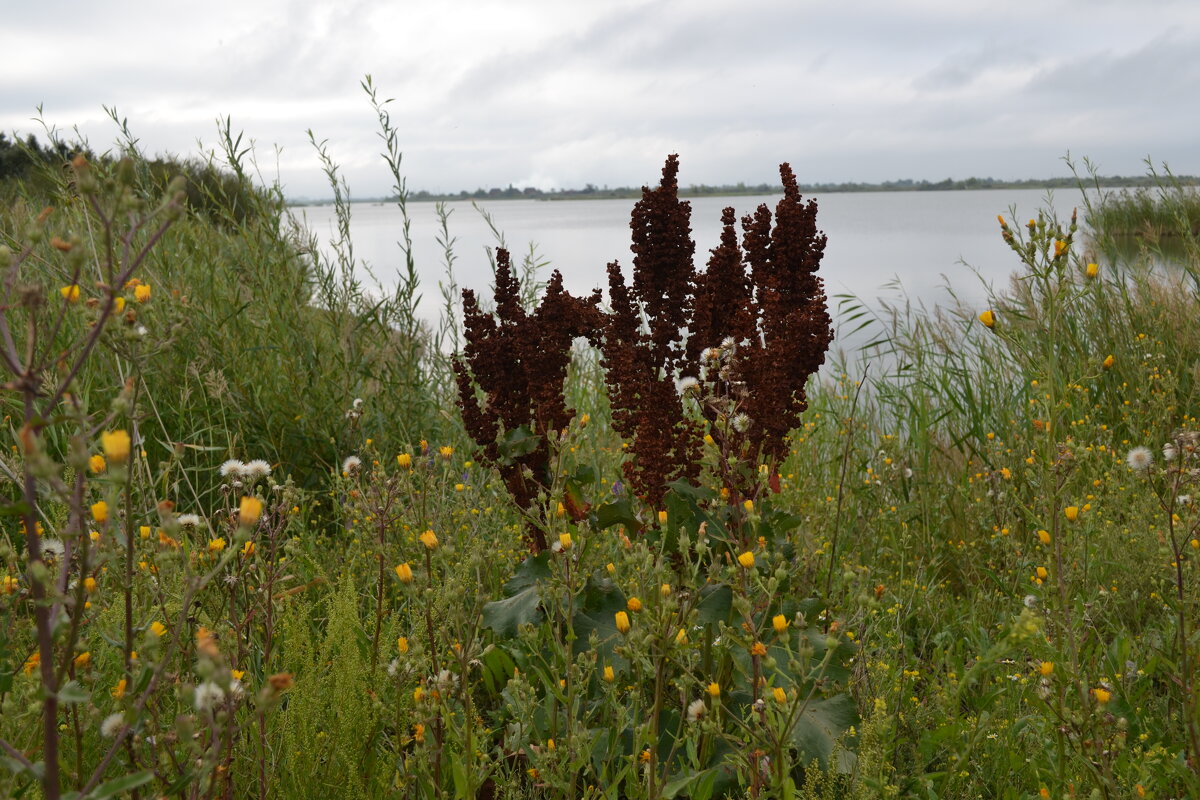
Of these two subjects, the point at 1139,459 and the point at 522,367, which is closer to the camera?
the point at 1139,459

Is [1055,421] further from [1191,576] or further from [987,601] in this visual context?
[987,601]

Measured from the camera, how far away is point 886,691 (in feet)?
8.64

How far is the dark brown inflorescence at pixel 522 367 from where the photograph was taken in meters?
3.01

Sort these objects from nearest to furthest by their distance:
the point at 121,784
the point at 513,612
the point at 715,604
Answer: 1. the point at 121,784
2. the point at 715,604
3. the point at 513,612

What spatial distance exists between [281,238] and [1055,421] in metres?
4.12

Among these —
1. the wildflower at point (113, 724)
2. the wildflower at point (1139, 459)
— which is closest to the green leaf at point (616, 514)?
the wildflower at point (113, 724)

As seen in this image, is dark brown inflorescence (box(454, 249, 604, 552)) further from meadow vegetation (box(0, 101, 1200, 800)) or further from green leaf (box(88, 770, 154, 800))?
green leaf (box(88, 770, 154, 800))

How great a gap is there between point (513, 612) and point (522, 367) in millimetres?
892

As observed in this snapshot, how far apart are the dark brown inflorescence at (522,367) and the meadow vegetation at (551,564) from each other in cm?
2

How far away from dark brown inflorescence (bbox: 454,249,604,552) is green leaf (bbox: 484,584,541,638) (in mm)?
302

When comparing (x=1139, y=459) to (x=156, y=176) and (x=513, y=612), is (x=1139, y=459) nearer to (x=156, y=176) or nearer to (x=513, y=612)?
(x=513, y=612)

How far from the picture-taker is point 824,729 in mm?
2279

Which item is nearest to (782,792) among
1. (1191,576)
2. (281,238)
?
(1191,576)

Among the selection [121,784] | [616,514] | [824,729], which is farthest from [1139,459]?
[121,784]
